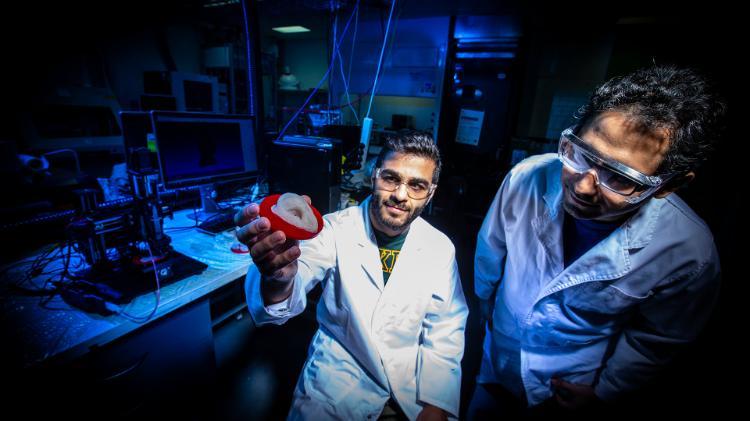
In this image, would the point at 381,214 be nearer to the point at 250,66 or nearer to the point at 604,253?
the point at 604,253

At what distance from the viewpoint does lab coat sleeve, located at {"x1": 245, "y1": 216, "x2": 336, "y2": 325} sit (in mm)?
1025

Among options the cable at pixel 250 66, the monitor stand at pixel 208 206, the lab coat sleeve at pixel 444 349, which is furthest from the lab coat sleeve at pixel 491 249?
the cable at pixel 250 66

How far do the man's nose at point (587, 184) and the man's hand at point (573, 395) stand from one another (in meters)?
0.81

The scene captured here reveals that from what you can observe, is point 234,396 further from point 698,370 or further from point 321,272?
point 698,370

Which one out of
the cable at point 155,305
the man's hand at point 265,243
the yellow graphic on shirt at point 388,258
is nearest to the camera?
the man's hand at point 265,243

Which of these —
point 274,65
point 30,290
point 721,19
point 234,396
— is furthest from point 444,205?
point 274,65

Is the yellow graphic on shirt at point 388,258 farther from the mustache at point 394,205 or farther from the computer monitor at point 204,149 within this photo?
the computer monitor at point 204,149

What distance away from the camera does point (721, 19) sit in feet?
8.50

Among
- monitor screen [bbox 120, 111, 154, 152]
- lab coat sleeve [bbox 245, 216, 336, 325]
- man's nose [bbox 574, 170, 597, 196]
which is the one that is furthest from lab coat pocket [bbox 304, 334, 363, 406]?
monitor screen [bbox 120, 111, 154, 152]

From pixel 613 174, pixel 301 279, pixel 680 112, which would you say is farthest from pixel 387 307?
pixel 680 112

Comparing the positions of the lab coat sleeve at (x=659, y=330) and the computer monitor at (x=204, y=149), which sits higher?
the computer monitor at (x=204, y=149)

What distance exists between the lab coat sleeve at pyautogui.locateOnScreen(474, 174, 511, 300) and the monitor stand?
1.71m

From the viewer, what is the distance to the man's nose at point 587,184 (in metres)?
0.99

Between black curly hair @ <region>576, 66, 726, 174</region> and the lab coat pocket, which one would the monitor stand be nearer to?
the lab coat pocket
